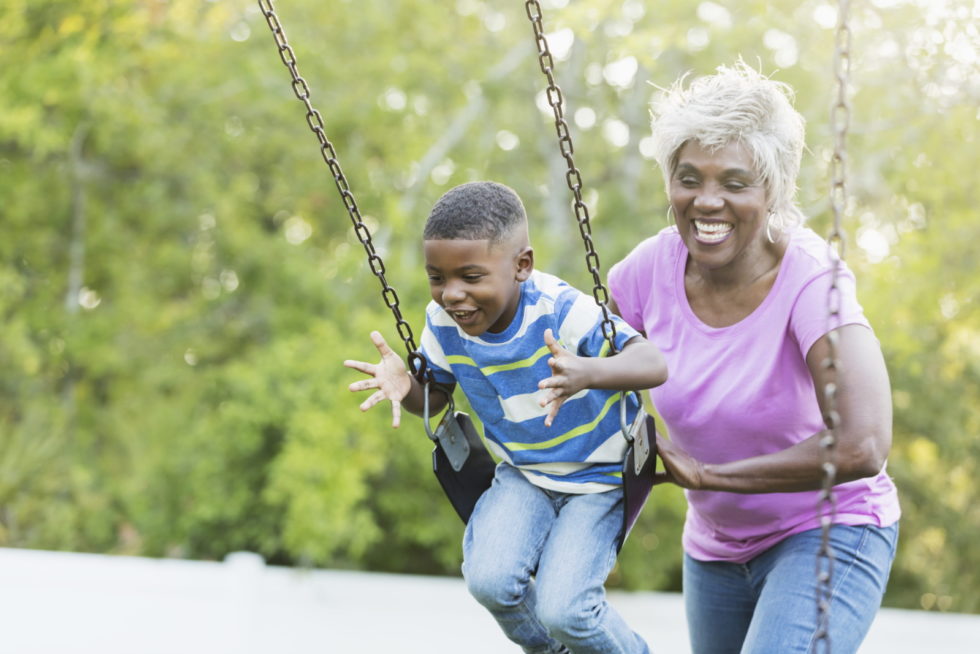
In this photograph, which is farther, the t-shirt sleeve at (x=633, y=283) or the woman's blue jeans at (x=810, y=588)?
the t-shirt sleeve at (x=633, y=283)

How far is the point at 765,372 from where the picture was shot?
7.06 feet

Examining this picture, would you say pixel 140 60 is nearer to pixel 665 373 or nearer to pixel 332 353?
pixel 332 353

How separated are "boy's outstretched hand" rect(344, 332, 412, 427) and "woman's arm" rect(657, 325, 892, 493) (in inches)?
30.5

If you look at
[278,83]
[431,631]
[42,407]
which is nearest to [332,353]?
[431,631]

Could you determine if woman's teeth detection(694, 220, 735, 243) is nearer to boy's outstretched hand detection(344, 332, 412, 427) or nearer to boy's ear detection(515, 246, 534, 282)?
boy's ear detection(515, 246, 534, 282)

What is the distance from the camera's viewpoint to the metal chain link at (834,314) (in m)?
1.87

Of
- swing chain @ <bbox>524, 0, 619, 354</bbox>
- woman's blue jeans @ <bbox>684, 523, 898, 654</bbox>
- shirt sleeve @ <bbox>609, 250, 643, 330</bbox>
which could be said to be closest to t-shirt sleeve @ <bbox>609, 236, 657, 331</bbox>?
shirt sleeve @ <bbox>609, 250, 643, 330</bbox>

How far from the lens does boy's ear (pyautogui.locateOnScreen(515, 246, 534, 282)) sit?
227cm

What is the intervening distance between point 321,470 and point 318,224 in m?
4.22

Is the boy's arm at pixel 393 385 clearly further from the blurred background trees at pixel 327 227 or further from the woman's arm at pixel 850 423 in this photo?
the blurred background trees at pixel 327 227

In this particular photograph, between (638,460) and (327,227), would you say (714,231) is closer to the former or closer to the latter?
(638,460)

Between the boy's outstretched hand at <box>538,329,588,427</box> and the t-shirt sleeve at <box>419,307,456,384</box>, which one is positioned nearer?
the boy's outstretched hand at <box>538,329,588,427</box>

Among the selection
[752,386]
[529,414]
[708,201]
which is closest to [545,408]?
[529,414]

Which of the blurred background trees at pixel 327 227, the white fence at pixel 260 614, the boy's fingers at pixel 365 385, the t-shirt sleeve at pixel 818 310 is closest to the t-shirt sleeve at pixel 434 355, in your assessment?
the boy's fingers at pixel 365 385
